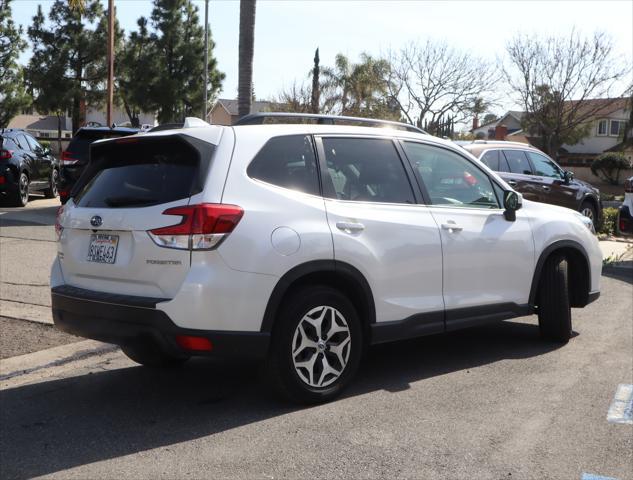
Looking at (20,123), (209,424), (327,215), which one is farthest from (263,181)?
(20,123)

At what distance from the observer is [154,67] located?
4603cm

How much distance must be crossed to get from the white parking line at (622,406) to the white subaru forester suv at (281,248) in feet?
3.63

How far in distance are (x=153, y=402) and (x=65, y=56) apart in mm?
41816

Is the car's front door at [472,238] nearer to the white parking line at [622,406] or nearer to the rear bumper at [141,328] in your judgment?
the white parking line at [622,406]

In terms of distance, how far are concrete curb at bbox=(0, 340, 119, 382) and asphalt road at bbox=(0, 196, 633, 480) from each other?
78 mm

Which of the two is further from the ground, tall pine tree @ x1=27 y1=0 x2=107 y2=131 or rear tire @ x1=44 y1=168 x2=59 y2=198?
tall pine tree @ x1=27 y1=0 x2=107 y2=131

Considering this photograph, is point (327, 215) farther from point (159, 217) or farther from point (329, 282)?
point (159, 217)

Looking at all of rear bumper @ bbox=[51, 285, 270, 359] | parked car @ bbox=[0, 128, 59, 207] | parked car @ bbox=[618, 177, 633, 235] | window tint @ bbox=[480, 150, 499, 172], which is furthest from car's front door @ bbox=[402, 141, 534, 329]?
parked car @ bbox=[0, 128, 59, 207]

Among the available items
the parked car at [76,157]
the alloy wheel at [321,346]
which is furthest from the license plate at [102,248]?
the parked car at [76,157]

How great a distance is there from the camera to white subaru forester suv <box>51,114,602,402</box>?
4734 millimetres

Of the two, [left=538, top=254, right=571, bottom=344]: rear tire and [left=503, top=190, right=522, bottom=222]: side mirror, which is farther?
[left=538, top=254, right=571, bottom=344]: rear tire

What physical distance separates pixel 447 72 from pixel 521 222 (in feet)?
118

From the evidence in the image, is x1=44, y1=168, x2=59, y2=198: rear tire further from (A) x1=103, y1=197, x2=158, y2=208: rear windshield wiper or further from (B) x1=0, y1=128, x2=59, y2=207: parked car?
(A) x1=103, y1=197, x2=158, y2=208: rear windshield wiper

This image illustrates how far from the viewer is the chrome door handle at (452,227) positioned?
600 centimetres
